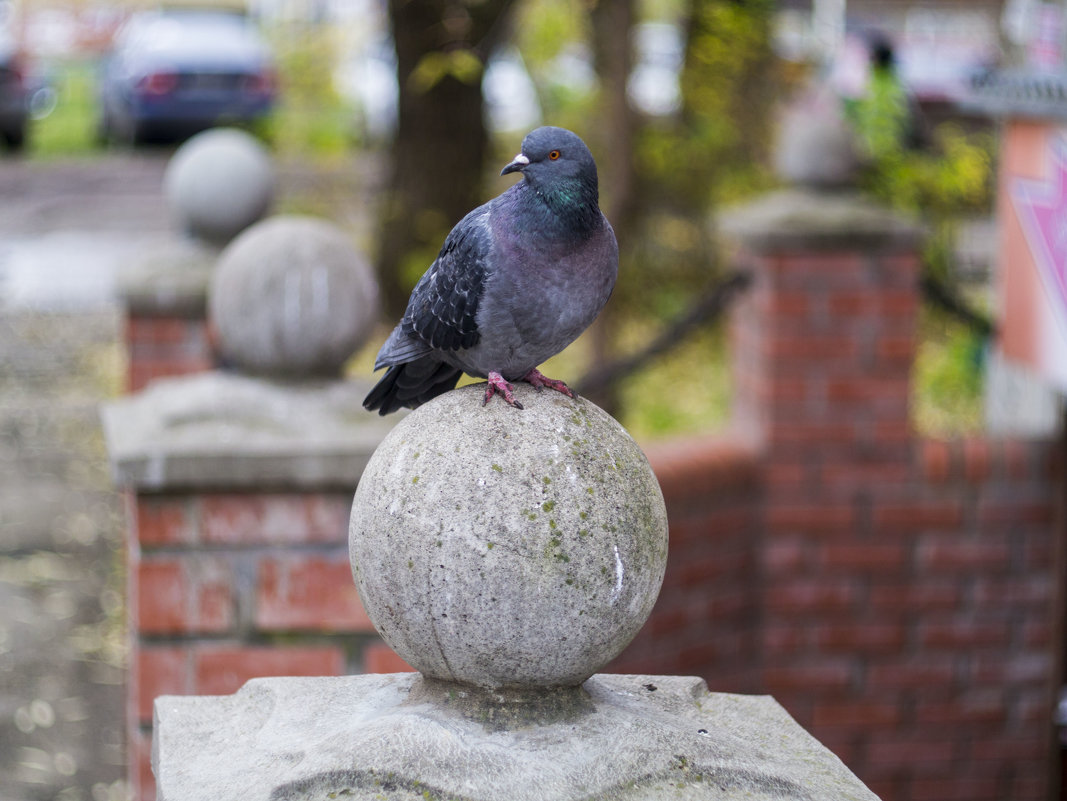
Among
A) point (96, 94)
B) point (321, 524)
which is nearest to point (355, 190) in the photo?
point (321, 524)

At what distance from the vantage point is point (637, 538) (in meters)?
1.76

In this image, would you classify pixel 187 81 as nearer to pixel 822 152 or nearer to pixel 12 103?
pixel 12 103

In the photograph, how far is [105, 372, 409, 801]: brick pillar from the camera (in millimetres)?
3064

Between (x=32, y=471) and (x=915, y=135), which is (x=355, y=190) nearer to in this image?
(x=32, y=471)

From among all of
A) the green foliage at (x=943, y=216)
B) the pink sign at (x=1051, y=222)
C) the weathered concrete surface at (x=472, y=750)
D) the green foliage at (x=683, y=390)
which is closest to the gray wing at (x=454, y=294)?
the weathered concrete surface at (x=472, y=750)

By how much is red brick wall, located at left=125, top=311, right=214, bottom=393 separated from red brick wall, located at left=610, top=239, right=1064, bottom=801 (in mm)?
1977

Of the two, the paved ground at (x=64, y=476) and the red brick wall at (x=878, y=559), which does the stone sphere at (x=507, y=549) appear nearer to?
the red brick wall at (x=878, y=559)

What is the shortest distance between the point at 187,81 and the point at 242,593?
1555cm

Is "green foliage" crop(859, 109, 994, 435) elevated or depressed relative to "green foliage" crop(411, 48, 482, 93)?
depressed

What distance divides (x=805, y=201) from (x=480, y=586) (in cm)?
343

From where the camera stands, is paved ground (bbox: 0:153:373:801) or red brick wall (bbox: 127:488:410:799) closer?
red brick wall (bbox: 127:488:410:799)

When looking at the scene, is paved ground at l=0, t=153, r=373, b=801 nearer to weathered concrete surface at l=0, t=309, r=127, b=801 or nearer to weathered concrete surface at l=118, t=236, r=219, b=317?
weathered concrete surface at l=0, t=309, r=127, b=801

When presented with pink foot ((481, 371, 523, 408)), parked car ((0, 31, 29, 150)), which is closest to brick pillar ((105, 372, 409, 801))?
pink foot ((481, 371, 523, 408))

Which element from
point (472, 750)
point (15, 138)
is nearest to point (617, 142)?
point (472, 750)
